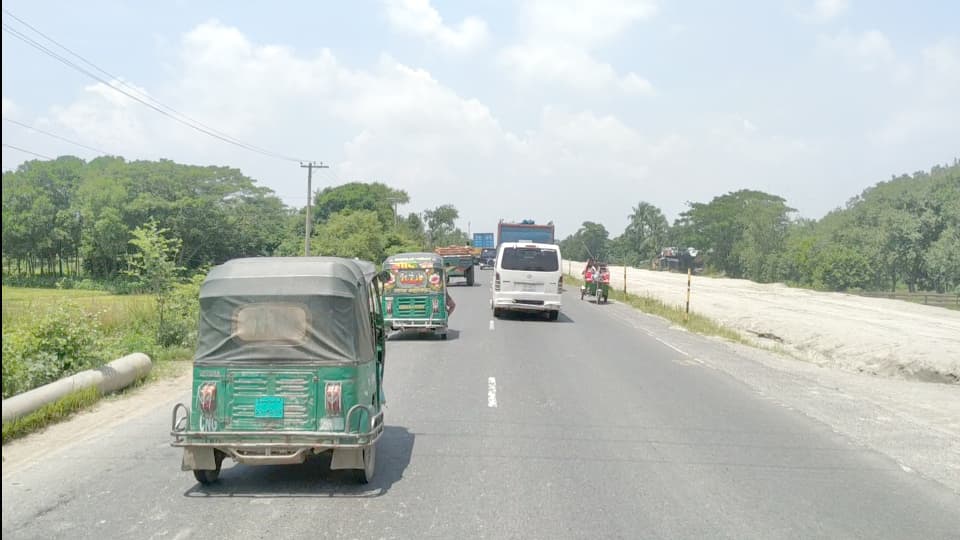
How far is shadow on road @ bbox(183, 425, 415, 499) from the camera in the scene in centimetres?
652

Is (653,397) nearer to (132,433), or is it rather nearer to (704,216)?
(132,433)

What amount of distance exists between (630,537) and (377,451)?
3.34m

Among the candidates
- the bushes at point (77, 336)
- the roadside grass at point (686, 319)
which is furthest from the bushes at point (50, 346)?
the roadside grass at point (686, 319)

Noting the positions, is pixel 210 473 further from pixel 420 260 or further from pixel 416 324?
pixel 420 260

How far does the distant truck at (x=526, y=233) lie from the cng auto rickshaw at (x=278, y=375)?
31.1m

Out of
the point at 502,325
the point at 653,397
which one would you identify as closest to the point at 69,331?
the point at 653,397

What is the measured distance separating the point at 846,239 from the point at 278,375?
214 ft

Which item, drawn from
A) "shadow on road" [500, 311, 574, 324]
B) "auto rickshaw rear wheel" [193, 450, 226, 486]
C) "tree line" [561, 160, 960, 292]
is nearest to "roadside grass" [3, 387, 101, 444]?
"auto rickshaw rear wheel" [193, 450, 226, 486]

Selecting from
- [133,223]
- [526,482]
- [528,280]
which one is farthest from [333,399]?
[133,223]

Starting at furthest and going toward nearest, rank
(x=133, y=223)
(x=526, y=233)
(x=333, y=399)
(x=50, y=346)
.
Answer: (x=133, y=223)
(x=526, y=233)
(x=50, y=346)
(x=333, y=399)

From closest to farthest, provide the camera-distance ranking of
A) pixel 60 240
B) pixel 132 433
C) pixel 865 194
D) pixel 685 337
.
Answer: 1. pixel 132 433
2. pixel 685 337
3. pixel 60 240
4. pixel 865 194

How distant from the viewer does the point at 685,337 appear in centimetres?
2089

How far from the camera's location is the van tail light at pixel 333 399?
6.50m

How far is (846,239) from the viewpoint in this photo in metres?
63.0
